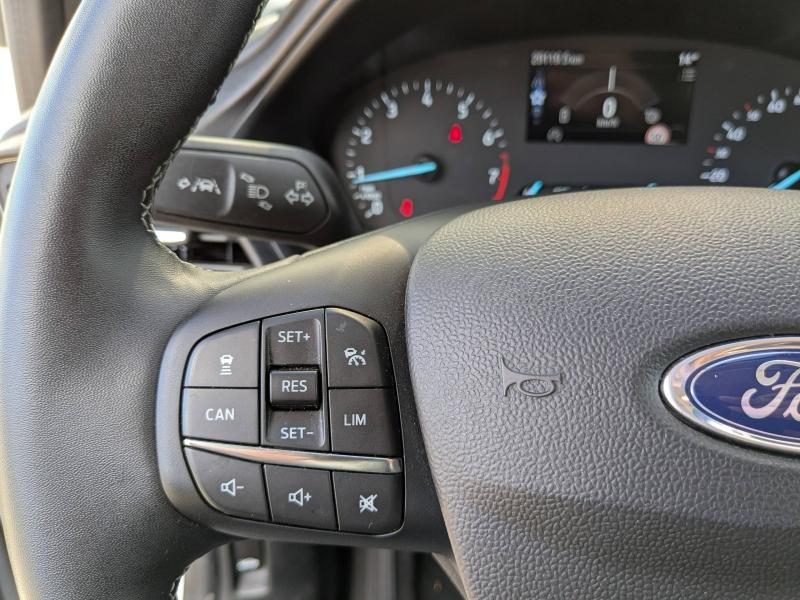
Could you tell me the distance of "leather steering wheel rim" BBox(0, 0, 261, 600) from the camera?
0.51 m

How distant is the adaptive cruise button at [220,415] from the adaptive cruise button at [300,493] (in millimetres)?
34

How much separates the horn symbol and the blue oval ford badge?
71mm

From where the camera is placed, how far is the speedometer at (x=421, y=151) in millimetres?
1373

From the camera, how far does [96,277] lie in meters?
0.53

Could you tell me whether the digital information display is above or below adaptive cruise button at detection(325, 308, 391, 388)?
above

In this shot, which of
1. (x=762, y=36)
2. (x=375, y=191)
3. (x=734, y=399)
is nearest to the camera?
(x=734, y=399)

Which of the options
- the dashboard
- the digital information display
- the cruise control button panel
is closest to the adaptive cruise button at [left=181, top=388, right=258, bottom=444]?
the cruise control button panel

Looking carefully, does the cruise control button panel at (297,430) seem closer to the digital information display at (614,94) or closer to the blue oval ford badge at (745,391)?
the blue oval ford badge at (745,391)

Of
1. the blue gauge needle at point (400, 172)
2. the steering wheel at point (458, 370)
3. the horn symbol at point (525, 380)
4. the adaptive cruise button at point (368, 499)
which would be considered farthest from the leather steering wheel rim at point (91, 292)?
the blue gauge needle at point (400, 172)

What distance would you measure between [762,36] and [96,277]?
120 cm

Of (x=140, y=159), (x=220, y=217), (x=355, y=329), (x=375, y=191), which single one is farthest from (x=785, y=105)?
(x=140, y=159)

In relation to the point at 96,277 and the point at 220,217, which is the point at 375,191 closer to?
the point at 220,217

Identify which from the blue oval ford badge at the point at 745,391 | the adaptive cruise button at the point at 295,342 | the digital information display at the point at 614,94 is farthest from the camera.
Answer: the digital information display at the point at 614,94

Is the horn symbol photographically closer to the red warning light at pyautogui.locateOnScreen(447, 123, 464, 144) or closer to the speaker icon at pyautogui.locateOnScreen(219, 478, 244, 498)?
the speaker icon at pyautogui.locateOnScreen(219, 478, 244, 498)
